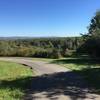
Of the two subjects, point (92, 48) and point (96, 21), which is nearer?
point (92, 48)

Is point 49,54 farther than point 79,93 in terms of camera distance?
Yes

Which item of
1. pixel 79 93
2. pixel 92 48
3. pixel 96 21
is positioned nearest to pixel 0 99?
pixel 79 93

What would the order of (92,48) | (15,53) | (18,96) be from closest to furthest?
Answer: (18,96) < (92,48) < (15,53)

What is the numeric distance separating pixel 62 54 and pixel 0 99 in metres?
48.4

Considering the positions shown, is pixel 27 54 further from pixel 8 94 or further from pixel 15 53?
pixel 8 94

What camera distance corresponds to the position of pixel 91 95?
12875 mm

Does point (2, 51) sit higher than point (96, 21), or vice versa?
point (96, 21)

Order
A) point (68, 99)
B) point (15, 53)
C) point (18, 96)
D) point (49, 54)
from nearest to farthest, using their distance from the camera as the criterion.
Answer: point (68, 99)
point (18, 96)
point (49, 54)
point (15, 53)

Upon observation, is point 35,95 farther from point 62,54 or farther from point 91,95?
point 62,54

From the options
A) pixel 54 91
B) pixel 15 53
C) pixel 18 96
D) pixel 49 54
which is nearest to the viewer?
pixel 18 96

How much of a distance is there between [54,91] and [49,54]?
4275cm

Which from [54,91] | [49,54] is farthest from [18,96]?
[49,54]

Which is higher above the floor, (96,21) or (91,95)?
(96,21)

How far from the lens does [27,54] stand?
5956 centimetres
